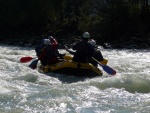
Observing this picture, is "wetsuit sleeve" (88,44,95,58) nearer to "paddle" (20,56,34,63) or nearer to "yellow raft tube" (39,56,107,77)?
"yellow raft tube" (39,56,107,77)

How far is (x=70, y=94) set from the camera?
8.37m

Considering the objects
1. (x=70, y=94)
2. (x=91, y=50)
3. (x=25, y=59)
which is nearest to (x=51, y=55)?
(x=91, y=50)

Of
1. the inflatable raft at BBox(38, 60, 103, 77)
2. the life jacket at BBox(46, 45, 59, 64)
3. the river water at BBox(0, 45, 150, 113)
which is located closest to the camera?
the river water at BBox(0, 45, 150, 113)

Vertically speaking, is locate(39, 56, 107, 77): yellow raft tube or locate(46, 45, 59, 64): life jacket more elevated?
locate(46, 45, 59, 64): life jacket

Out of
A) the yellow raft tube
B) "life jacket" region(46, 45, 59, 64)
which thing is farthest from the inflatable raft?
"life jacket" region(46, 45, 59, 64)

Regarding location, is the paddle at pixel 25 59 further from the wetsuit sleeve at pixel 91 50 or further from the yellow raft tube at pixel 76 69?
the wetsuit sleeve at pixel 91 50

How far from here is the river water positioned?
7.38 m

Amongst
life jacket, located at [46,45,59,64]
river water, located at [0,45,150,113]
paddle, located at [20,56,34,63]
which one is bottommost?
paddle, located at [20,56,34,63]

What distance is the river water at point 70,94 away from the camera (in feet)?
24.2

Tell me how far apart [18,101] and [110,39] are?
54.0ft

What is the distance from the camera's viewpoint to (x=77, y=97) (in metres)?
8.13

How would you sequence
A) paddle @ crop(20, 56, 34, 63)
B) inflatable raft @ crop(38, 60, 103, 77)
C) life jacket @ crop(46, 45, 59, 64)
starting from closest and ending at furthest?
inflatable raft @ crop(38, 60, 103, 77) → life jacket @ crop(46, 45, 59, 64) → paddle @ crop(20, 56, 34, 63)

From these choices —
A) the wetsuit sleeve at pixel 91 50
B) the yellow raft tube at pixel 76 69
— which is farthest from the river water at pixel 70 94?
the wetsuit sleeve at pixel 91 50

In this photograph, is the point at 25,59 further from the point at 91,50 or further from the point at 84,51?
the point at 91,50
